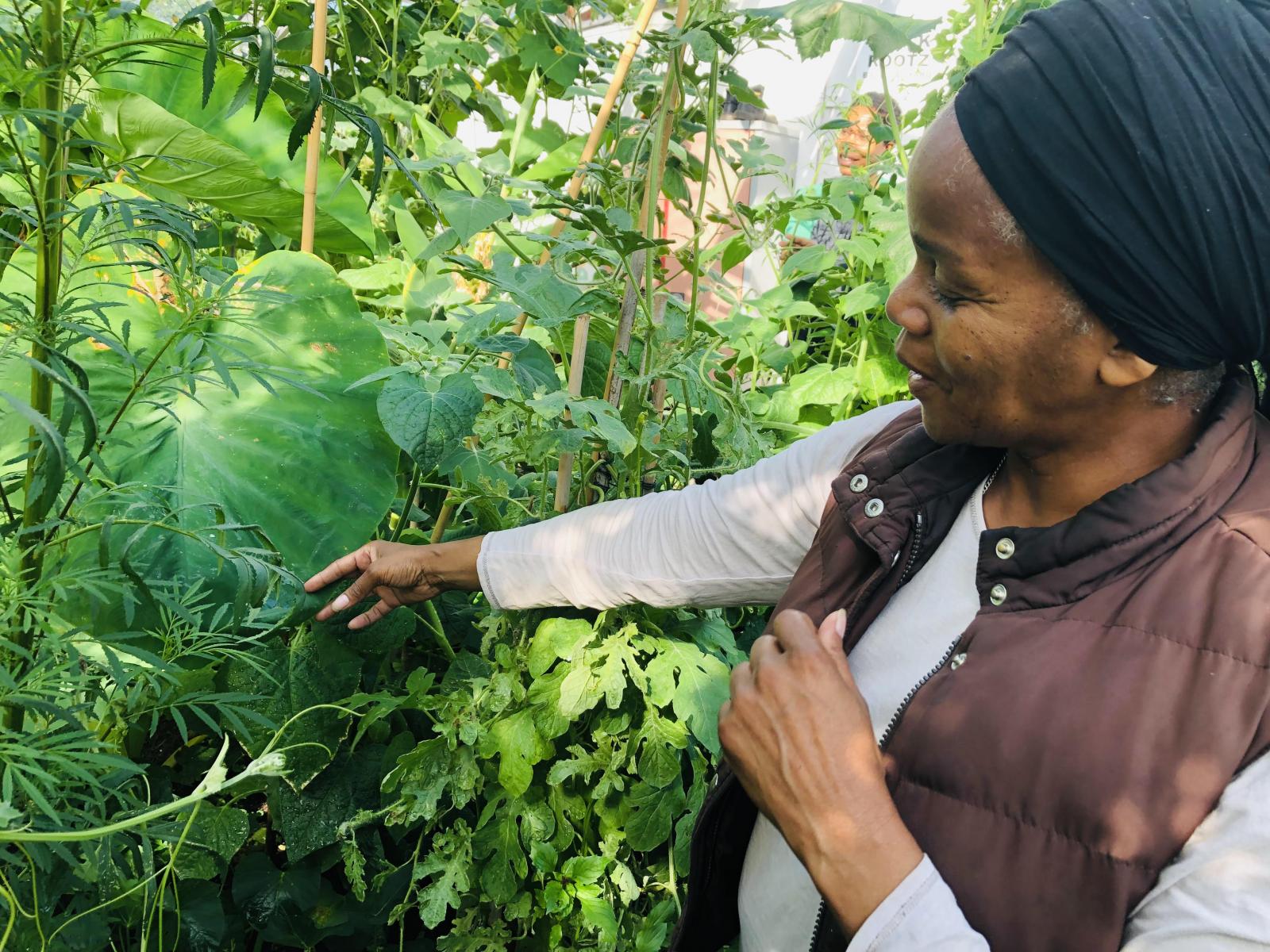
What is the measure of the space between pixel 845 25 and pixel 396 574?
77 cm

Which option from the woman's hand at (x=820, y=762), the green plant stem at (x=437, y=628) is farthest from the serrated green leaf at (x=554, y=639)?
the woman's hand at (x=820, y=762)

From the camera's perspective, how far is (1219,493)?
748 millimetres

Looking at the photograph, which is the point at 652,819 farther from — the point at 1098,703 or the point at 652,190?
the point at 652,190

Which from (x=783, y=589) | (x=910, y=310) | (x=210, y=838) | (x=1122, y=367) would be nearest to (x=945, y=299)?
(x=910, y=310)

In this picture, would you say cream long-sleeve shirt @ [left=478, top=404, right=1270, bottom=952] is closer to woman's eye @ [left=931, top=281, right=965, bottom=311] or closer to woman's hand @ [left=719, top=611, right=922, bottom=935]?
woman's hand @ [left=719, top=611, right=922, bottom=935]

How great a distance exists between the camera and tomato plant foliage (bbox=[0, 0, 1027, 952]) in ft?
2.64

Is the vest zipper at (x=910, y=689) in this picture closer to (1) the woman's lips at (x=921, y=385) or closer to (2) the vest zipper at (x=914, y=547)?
(2) the vest zipper at (x=914, y=547)

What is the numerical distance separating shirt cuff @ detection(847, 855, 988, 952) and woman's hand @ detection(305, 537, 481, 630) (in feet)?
1.98

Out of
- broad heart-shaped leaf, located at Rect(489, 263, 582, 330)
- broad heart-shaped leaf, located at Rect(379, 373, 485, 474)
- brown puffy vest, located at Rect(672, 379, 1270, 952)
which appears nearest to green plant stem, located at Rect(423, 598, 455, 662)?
broad heart-shaped leaf, located at Rect(379, 373, 485, 474)

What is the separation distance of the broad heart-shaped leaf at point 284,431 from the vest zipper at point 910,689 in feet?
1.96

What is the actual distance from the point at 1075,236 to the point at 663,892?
93cm

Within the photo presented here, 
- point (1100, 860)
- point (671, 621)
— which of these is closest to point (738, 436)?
point (671, 621)

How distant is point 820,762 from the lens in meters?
0.76

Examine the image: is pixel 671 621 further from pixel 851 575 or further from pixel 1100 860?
pixel 1100 860
